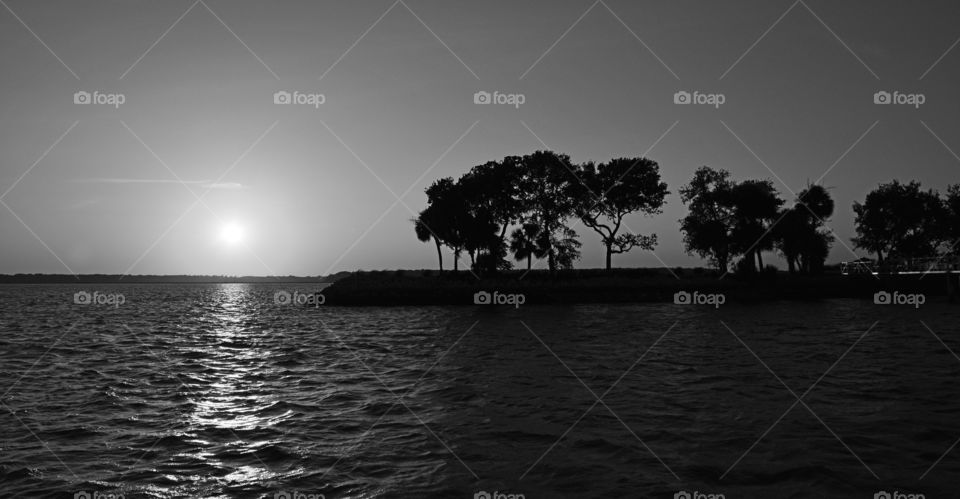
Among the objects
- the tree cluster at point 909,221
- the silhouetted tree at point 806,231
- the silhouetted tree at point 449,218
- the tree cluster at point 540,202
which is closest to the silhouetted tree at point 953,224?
the tree cluster at point 909,221

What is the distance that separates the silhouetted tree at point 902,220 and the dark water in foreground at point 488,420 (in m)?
80.7

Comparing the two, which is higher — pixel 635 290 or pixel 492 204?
pixel 492 204

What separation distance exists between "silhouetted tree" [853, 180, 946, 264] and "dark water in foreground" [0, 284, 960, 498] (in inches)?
3179

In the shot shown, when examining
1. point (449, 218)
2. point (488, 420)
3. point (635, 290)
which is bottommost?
point (488, 420)

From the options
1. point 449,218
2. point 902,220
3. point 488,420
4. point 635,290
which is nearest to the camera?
point 488,420

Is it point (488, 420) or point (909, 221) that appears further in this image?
point (909, 221)

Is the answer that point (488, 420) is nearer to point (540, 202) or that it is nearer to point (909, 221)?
point (540, 202)

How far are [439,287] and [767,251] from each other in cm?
5022

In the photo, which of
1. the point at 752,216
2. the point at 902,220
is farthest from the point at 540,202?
the point at 902,220

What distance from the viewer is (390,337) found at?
35562 millimetres

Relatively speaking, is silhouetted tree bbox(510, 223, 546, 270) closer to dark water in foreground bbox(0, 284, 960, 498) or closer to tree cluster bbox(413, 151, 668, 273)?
tree cluster bbox(413, 151, 668, 273)

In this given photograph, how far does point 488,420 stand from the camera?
14.8 metres

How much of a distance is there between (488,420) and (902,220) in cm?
10795

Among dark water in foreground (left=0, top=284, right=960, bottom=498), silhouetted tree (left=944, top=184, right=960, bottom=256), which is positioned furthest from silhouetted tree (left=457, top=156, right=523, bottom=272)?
silhouetted tree (left=944, top=184, right=960, bottom=256)
